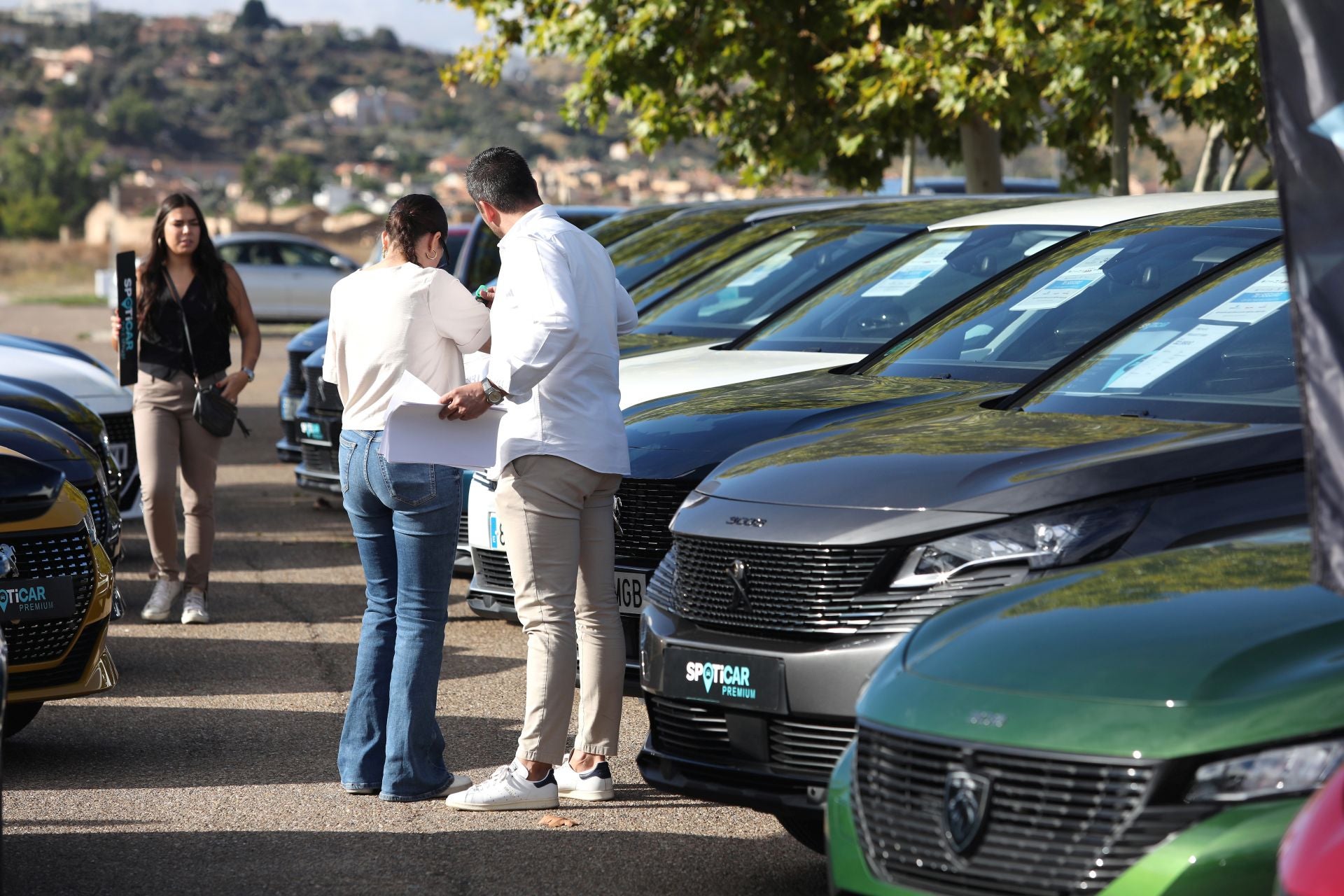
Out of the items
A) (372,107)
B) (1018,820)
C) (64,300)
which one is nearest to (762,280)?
(1018,820)

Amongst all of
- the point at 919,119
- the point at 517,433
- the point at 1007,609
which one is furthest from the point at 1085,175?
the point at 1007,609

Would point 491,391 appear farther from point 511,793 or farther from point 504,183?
point 511,793

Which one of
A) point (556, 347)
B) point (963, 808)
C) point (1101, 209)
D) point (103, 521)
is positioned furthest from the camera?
point (1101, 209)

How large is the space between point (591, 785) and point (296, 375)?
675 cm

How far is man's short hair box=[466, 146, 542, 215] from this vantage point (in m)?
5.54

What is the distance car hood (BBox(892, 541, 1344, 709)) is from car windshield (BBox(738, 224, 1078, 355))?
3973mm

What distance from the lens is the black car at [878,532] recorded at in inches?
175

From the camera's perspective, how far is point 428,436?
17.8ft

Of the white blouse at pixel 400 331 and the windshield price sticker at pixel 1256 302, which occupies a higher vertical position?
the windshield price sticker at pixel 1256 302

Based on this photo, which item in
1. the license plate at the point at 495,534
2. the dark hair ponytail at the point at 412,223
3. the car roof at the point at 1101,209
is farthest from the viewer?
the car roof at the point at 1101,209

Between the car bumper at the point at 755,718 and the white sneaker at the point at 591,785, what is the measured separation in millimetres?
747

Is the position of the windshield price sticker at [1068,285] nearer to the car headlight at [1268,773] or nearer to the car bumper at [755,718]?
the car bumper at [755,718]

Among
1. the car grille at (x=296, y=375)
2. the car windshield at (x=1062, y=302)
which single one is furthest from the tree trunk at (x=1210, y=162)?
the car windshield at (x=1062, y=302)

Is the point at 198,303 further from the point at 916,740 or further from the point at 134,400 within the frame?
the point at 916,740
